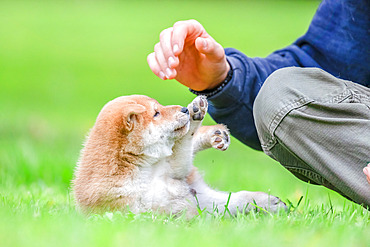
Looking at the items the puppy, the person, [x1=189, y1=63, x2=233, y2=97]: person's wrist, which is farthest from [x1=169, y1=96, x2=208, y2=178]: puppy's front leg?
[x1=189, y1=63, x2=233, y2=97]: person's wrist

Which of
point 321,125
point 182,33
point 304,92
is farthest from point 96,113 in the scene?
point 321,125

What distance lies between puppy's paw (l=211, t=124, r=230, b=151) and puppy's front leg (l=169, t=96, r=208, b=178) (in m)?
0.10

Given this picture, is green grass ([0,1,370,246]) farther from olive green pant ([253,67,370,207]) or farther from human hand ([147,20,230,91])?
human hand ([147,20,230,91])

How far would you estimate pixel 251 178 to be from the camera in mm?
4602

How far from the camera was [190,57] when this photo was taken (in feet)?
9.36

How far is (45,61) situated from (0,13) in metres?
4.32

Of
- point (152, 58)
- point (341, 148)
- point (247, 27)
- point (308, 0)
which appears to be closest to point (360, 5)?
point (341, 148)

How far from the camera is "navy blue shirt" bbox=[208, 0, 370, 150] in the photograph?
2.96m

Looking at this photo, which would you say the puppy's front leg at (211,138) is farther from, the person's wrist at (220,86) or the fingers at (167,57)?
the fingers at (167,57)

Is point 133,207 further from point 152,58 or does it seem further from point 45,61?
point 45,61

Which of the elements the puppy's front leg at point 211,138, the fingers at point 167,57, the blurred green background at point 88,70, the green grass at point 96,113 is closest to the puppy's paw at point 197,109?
the puppy's front leg at point 211,138

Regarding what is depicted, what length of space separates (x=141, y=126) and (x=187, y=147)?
0.96 feet

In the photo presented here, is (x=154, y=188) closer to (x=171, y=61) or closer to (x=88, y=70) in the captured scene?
(x=171, y=61)

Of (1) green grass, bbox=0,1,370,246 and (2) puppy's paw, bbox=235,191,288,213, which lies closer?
(1) green grass, bbox=0,1,370,246
